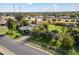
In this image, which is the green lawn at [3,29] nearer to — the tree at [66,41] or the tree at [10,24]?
the tree at [10,24]

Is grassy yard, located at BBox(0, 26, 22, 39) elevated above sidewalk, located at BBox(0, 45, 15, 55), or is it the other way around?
grassy yard, located at BBox(0, 26, 22, 39)

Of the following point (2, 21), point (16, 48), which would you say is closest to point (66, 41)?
point (16, 48)

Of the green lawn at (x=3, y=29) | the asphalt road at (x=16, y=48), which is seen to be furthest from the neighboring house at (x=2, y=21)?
the asphalt road at (x=16, y=48)

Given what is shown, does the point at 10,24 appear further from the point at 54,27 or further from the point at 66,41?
the point at 66,41

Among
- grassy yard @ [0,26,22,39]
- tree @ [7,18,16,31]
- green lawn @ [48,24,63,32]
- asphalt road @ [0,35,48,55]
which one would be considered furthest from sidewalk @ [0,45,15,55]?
green lawn @ [48,24,63,32]

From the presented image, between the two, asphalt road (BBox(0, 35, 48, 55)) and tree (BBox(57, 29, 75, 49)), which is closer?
tree (BBox(57, 29, 75, 49))

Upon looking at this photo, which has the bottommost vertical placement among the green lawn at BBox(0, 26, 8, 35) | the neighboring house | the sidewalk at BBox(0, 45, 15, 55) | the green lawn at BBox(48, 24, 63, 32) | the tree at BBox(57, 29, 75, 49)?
the sidewalk at BBox(0, 45, 15, 55)

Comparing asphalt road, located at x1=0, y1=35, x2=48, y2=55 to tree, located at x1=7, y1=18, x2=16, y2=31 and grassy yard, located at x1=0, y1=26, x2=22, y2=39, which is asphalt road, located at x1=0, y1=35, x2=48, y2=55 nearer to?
grassy yard, located at x1=0, y1=26, x2=22, y2=39
